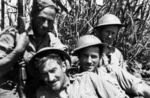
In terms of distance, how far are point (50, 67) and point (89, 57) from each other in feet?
2.08

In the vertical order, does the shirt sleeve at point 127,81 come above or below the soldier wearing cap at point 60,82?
below

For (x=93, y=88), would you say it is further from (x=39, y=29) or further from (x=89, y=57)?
(x=39, y=29)

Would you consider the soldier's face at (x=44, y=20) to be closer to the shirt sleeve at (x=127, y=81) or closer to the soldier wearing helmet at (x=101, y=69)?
the soldier wearing helmet at (x=101, y=69)

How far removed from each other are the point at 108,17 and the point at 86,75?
1463 millimetres

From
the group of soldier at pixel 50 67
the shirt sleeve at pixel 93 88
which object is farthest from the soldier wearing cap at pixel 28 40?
the shirt sleeve at pixel 93 88

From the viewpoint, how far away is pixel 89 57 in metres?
2.98

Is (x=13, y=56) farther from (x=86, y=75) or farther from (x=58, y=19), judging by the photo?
(x=58, y=19)

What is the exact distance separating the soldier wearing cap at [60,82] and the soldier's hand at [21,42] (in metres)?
0.13

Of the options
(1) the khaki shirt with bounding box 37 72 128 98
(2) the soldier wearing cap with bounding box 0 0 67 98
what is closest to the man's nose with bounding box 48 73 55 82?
(1) the khaki shirt with bounding box 37 72 128 98

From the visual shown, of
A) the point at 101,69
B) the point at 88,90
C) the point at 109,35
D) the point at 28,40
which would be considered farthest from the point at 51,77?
the point at 109,35

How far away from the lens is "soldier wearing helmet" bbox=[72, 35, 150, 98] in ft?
9.82

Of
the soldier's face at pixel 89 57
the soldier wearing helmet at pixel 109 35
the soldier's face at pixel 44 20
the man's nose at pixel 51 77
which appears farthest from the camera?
the soldier wearing helmet at pixel 109 35

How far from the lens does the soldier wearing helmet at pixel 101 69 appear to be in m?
2.99

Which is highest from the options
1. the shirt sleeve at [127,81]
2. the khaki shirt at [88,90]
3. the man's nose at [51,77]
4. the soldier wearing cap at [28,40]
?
the soldier wearing cap at [28,40]
